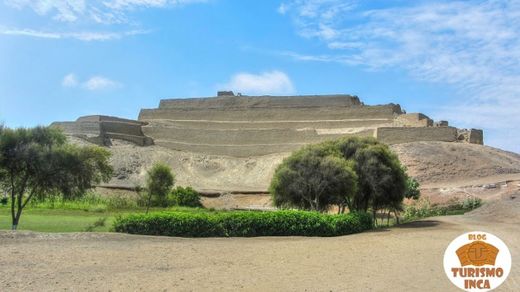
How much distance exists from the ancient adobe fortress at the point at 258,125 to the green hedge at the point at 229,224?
52081 mm

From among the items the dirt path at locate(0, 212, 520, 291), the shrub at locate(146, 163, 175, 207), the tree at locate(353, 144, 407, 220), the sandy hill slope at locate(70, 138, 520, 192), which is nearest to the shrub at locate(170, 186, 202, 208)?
the shrub at locate(146, 163, 175, 207)

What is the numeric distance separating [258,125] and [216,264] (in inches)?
3216

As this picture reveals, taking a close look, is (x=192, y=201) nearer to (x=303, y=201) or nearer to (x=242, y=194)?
(x=242, y=194)

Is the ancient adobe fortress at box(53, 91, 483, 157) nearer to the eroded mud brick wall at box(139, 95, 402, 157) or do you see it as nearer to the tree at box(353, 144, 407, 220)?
the eroded mud brick wall at box(139, 95, 402, 157)

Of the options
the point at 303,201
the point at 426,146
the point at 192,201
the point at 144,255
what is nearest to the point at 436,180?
the point at 426,146

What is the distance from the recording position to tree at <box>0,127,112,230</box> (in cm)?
2608

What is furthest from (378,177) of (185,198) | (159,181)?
(185,198)

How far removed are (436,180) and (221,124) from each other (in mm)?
43500

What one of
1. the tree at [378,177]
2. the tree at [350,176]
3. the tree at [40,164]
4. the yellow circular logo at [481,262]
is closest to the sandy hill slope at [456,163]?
the tree at [378,177]

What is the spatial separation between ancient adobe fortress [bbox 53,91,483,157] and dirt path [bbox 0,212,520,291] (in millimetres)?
58596

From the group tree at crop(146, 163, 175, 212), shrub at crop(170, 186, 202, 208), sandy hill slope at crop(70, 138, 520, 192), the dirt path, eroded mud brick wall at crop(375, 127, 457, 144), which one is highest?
eroded mud brick wall at crop(375, 127, 457, 144)

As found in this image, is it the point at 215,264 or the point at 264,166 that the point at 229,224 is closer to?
the point at 215,264

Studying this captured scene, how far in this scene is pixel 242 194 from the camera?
219ft

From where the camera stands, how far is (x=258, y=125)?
9762 centimetres
